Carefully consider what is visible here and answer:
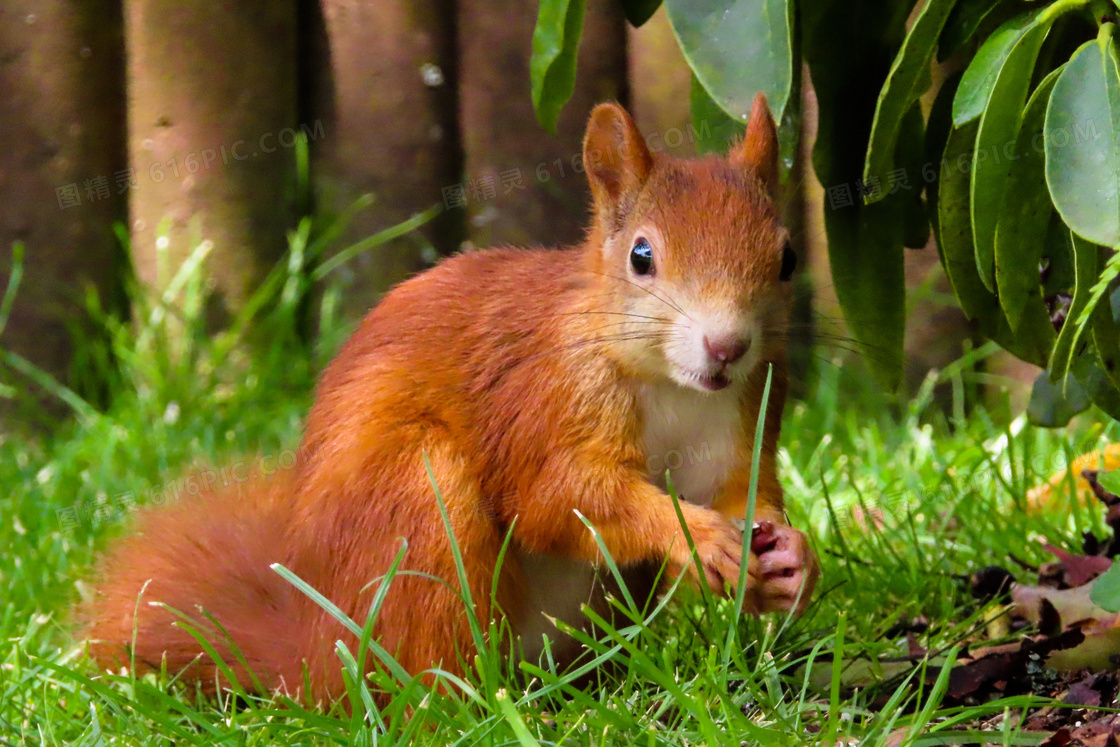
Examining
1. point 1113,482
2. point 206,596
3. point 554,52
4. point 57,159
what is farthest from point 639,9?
point 57,159

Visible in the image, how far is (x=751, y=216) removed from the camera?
1.59 metres

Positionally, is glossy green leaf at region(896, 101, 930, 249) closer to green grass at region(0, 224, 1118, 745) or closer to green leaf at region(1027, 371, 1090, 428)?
green leaf at region(1027, 371, 1090, 428)

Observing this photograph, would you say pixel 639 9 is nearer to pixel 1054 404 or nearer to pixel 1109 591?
pixel 1054 404

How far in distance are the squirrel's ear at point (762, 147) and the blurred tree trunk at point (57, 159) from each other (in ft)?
6.92

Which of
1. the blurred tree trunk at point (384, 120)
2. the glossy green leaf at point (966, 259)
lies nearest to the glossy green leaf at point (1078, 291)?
the glossy green leaf at point (966, 259)

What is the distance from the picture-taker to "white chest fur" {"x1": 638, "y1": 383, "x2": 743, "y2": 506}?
162 cm

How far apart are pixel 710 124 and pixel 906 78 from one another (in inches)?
16.6

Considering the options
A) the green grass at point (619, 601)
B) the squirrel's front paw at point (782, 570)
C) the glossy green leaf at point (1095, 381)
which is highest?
the glossy green leaf at point (1095, 381)

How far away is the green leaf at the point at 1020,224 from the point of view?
140 cm

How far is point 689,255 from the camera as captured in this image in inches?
61.1

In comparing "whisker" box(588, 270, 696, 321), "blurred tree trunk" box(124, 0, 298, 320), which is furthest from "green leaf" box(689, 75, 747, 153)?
"blurred tree trunk" box(124, 0, 298, 320)

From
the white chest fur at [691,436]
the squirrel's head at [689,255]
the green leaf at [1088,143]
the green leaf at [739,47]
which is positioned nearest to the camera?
the green leaf at [1088,143]

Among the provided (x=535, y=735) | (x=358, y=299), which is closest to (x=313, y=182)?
(x=358, y=299)

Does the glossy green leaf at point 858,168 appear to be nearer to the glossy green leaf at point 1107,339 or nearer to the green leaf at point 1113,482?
the glossy green leaf at point 1107,339
